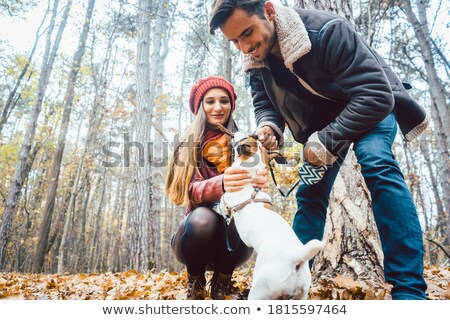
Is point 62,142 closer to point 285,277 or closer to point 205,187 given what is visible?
point 205,187

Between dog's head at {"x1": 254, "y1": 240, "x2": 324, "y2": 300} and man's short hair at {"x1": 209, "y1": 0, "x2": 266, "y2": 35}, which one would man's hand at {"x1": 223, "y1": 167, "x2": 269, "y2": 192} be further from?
man's short hair at {"x1": 209, "y1": 0, "x2": 266, "y2": 35}

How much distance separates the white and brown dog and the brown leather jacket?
0.49 m

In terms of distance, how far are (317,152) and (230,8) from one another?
975 millimetres

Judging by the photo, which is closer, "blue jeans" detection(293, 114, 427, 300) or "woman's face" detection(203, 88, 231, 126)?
"blue jeans" detection(293, 114, 427, 300)

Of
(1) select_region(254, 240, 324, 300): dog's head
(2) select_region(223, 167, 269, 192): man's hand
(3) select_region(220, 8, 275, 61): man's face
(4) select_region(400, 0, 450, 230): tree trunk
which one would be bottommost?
(1) select_region(254, 240, 324, 300): dog's head

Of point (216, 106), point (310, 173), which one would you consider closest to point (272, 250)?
point (310, 173)

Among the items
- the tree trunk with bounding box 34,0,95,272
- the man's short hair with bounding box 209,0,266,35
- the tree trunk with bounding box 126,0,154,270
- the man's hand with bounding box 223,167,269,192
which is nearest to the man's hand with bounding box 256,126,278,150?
the man's hand with bounding box 223,167,269,192

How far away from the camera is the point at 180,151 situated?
8.33ft

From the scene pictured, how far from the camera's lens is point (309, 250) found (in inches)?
47.9

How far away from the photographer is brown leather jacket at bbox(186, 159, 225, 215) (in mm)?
2163

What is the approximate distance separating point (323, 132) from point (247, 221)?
658mm
